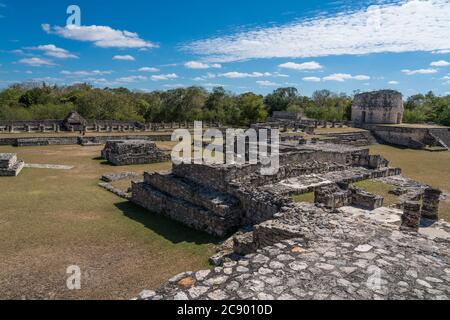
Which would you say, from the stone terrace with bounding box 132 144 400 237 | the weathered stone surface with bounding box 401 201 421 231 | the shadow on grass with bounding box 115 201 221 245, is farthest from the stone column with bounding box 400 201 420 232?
the shadow on grass with bounding box 115 201 221 245

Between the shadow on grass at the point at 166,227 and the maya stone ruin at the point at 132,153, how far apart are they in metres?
7.68

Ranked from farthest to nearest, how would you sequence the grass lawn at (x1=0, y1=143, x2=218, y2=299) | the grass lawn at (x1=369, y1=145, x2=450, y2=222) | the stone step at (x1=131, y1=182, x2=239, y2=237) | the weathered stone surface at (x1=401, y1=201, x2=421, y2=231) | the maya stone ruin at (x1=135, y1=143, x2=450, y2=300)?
the grass lawn at (x1=369, y1=145, x2=450, y2=222) < the stone step at (x1=131, y1=182, x2=239, y2=237) < the weathered stone surface at (x1=401, y1=201, x2=421, y2=231) < the grass lawn at (x1=0, y1=143, x2=218, y2=299) < the maya stone ruin at (x1=135, y1=143, x2=450, y2=300)

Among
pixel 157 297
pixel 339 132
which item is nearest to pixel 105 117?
pixel 339 132

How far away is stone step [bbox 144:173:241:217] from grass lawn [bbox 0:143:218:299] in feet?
2.90

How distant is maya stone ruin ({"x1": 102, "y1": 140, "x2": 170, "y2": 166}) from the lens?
766 inches

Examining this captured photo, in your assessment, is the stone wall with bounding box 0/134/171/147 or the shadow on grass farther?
the stone wall with bounding box 0/134/171/147

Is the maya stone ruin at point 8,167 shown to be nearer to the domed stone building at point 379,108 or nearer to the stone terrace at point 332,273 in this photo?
the stone terrace at point 332,273

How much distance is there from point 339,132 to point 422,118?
56.4ft

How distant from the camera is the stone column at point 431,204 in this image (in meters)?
9.35

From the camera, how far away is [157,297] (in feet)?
13.9

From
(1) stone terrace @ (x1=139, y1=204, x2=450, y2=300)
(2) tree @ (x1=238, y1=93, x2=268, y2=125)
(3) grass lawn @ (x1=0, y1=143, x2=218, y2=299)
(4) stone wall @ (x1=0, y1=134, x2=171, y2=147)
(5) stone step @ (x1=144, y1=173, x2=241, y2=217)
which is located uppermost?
(2) tree @ (x1=238, y1=93, x2=268, y2=125)

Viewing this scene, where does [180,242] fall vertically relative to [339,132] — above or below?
below

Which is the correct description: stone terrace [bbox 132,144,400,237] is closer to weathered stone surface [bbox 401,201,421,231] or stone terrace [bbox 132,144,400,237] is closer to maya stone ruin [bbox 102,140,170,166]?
weathered stone surface [bbox 401,201,421,231]

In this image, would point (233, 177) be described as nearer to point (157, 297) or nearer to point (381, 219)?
point (381, 219)
